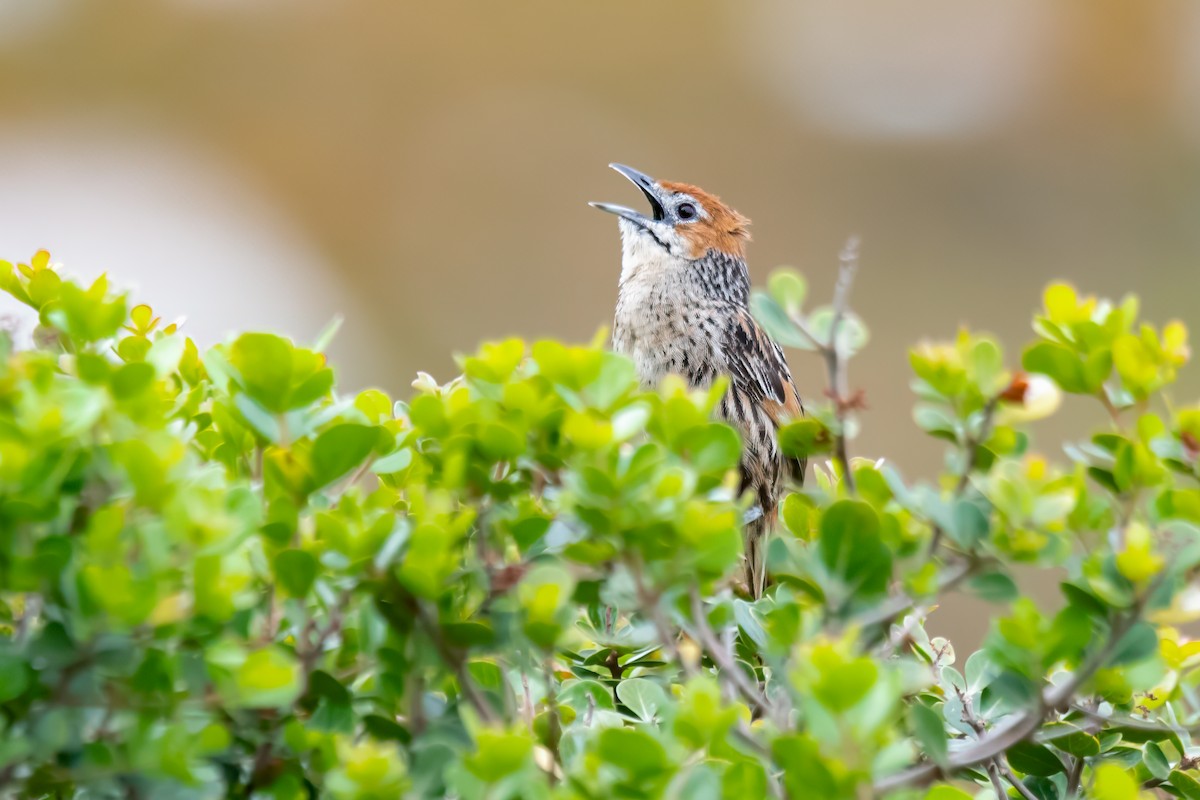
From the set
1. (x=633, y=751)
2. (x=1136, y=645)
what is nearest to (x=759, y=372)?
(x=1136, y=645)

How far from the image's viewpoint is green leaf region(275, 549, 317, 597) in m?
1.29

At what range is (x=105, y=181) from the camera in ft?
31.8

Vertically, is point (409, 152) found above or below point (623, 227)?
below

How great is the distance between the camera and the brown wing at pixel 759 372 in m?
4.65

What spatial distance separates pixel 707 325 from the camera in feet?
15.8

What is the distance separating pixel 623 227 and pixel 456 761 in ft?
14.2

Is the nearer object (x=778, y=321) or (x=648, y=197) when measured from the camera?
(x=778, y=321)

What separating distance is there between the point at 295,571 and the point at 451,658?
189 millimetres

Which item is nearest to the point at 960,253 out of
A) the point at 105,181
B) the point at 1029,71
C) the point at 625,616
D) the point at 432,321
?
the point at 1029,71

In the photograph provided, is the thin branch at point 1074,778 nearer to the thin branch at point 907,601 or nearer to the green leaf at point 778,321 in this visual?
the thin branch at point 907,601

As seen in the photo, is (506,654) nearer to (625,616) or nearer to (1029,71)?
(625,616)

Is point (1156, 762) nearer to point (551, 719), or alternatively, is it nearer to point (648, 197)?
point (551, 719)

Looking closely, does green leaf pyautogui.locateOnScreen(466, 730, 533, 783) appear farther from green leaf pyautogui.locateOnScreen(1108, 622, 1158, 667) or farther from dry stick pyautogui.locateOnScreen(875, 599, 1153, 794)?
green leaf pyautogui.locateOnScreen(1108, 622, 1158, 667)

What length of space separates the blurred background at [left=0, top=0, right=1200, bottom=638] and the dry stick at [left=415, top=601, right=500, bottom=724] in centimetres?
823
